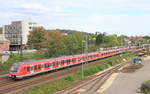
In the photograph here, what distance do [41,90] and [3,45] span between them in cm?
5418

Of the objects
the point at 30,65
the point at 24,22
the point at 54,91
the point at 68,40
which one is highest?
the point at 24,22

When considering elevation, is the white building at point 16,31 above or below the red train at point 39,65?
above

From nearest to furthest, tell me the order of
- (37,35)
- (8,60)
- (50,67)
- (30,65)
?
(30,65) → (50,67) → (8,60) → (37,35)

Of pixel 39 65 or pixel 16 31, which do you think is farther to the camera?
pixel 16 31

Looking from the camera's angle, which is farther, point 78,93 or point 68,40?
point 68,40

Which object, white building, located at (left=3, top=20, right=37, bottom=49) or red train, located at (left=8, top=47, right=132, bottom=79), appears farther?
white building, located at (left=3, top=20, right=37, bottom=49)

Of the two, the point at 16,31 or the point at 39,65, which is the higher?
the point at 16,31

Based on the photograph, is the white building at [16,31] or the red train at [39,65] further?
the white building at [16,31]

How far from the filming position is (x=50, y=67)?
3966cm

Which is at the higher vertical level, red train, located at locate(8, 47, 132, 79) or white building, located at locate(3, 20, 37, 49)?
white building, located at locate(3, 20, 37, 49)

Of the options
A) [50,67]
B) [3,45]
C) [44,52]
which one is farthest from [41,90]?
[3,45]

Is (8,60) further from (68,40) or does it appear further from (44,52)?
(68,40)

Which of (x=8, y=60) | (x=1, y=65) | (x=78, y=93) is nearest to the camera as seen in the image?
(x=78, y=93)

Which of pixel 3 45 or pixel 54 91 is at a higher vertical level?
pixel 3 45
